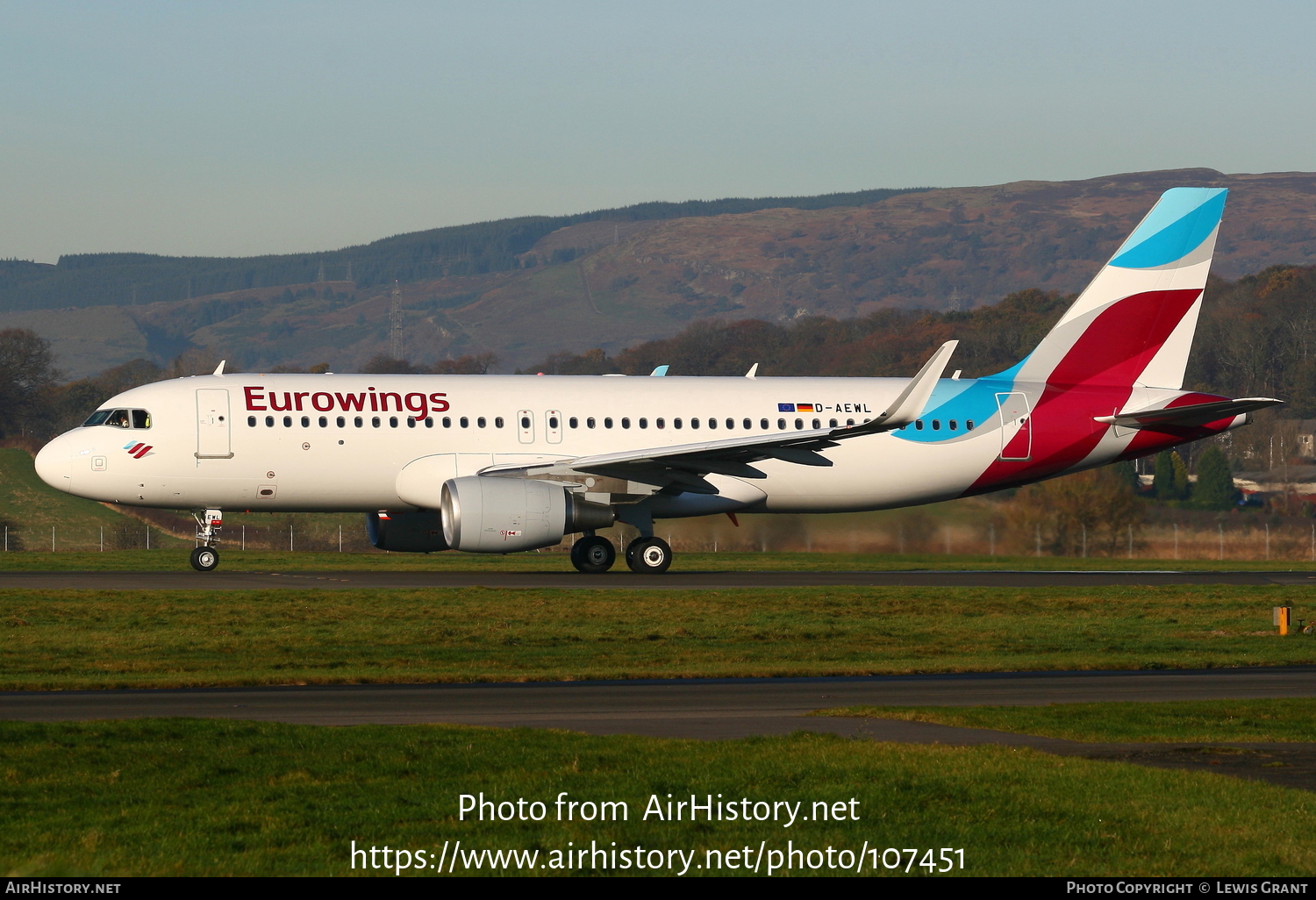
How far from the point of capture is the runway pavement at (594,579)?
30.3 meters

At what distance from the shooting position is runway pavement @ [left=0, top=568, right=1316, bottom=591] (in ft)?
→ 99.5

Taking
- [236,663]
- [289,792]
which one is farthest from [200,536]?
[289,792]

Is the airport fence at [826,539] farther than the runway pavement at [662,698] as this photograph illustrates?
Yes

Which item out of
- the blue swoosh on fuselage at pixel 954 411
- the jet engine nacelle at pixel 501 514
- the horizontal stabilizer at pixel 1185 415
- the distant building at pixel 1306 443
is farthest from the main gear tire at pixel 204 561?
the distant building at pixel 1306 443

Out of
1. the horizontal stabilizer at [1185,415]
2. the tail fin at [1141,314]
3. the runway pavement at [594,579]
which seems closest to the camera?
the runway pavement at [594,579]

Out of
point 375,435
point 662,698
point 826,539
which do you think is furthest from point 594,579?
point 662,698

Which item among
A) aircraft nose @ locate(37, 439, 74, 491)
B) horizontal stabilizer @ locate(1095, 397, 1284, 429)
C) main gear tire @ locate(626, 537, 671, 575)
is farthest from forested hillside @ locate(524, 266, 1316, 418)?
aircraft nose @ locate(37, 439, 74, 491)

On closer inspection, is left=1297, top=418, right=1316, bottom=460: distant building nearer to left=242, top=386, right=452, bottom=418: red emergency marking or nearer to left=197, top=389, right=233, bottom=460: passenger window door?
left=242, top=386, right=452, bottom=418: red emergency marking

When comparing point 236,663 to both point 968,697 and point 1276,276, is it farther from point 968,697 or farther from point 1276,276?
point 1276,276

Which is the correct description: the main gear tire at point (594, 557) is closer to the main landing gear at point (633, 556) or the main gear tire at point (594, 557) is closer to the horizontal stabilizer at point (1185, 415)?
the main landing gear at point (633, 556)

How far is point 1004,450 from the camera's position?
3634cm

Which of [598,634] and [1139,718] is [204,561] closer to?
[598,634]

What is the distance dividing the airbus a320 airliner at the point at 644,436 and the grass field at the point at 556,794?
18.4 metres

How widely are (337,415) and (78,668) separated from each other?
14.3m
